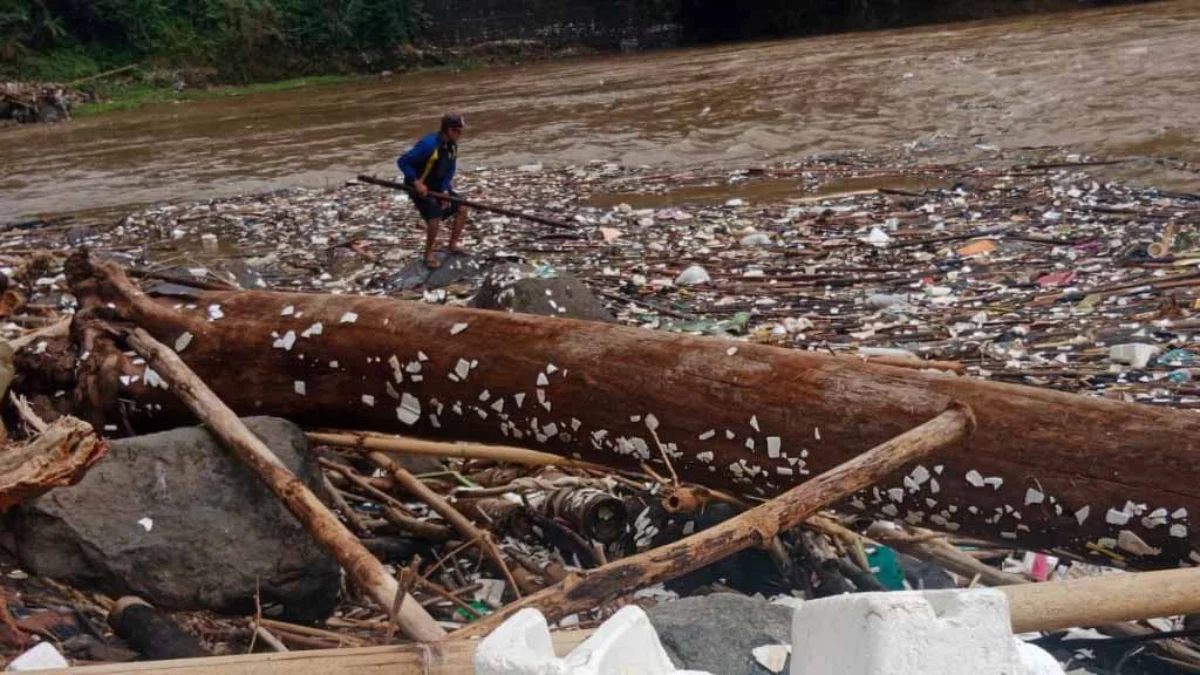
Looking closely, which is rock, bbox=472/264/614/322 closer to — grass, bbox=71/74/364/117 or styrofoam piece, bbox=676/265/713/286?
styrofoam piece, bbox=676/265/713/286

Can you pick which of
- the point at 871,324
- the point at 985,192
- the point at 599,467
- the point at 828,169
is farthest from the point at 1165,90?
the point at 599,467

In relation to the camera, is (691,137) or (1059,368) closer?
(1059,368)

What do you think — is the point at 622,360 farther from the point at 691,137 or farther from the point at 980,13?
the point at 980,13

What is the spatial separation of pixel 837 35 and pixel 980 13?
319cm

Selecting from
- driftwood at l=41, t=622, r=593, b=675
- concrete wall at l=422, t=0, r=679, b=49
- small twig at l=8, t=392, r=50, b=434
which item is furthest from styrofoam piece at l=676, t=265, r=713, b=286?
concrete wall at l=422, t=0, r=679, b=49

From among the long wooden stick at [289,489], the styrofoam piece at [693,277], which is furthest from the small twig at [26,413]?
the styrofoam piece at [693,277]

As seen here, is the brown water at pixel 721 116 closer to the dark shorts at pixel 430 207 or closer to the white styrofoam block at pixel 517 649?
the dark shorts at pixel 430 207

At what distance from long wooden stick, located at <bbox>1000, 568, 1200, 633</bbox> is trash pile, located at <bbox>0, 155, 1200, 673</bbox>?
15.6 inches

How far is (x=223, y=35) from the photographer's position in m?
29.5

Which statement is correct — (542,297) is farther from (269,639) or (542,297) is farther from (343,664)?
(343,664)

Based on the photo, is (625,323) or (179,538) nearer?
(179,538)

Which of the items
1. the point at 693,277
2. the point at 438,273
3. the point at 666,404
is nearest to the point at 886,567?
the point at 666,404

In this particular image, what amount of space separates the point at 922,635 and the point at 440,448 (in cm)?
232

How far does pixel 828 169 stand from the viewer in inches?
433
